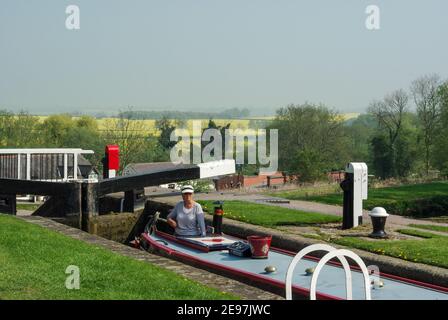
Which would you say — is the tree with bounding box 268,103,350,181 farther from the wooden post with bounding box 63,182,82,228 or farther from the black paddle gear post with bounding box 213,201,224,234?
the black paddle gear post with bounding box 213,201,224,234

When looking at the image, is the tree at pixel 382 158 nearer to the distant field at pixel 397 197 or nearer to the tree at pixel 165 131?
the tree at pixel 165 131

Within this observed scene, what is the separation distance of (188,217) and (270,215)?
13.0ft

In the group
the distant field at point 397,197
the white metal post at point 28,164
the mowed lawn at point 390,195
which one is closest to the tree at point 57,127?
the white metal post at point 28,164

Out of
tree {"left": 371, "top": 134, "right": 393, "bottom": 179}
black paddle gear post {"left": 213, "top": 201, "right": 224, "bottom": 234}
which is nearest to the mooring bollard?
black paddle gear post {"left": 213, "top": 201, "right": 224, "bottom": 234}

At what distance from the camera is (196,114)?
11906 cm

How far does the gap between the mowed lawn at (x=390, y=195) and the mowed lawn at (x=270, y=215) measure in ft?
10.1

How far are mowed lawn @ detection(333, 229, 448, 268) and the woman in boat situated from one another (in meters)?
2.70

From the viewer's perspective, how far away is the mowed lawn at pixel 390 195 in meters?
21.6

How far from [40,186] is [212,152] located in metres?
54.8

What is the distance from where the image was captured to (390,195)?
23812 mm

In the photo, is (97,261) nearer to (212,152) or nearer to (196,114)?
(212,152)

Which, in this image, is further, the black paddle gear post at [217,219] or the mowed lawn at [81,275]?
the black paddle gear post at [217,219]

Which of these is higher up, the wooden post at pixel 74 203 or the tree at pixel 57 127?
the tree at pixel 57 127

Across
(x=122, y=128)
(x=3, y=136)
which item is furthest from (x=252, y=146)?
(x=3, y=136)
